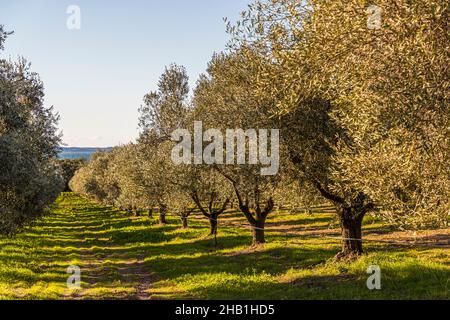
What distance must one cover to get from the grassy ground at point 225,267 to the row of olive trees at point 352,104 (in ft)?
11.2

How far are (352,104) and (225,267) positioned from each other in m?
15.9

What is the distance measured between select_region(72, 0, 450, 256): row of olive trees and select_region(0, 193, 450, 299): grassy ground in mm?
3417

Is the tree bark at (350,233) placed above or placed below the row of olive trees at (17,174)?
below

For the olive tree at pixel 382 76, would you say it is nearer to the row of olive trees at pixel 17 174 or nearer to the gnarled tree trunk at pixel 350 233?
the gnarled tree trunk at pixel 350 233

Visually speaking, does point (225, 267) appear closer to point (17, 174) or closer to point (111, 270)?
point (111, 270)

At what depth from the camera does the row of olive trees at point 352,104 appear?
41.0 ft

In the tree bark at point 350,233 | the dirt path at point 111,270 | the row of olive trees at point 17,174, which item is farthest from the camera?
the tree bark at point 350,233

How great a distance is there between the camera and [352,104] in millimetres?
16484

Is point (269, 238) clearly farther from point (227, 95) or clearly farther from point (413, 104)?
Result: point (413, 104)

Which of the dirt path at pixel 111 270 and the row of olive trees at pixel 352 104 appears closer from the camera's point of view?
the row of olive trees at pixel 352 104

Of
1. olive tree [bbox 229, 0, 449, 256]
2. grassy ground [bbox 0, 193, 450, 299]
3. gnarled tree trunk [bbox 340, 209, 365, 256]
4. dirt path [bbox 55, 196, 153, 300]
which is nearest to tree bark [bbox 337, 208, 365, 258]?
gnarled tree trunk [bbox 340, 209, 365, 256]

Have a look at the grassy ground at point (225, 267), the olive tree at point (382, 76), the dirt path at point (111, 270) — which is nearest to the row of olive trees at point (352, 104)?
the olive tree at point (382, 76)

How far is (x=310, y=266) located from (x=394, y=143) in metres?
14.1
